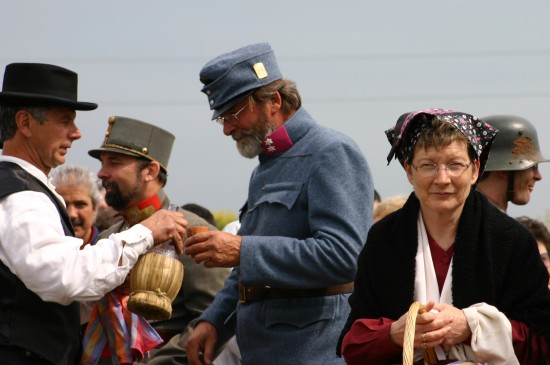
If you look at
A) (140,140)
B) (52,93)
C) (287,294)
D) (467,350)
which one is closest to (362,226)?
(287,294)

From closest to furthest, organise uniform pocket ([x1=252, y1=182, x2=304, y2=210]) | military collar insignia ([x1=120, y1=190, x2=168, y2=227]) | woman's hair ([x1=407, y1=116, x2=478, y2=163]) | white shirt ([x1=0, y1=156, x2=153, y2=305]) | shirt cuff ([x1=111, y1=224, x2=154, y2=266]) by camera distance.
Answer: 1. woman's hair ([x1=407, y1=116, x2=478, y2=163])
2. white shirt ([x1=0, y1=156, x2=153, y2=305])
3. shirt cuff ([x1=111, y1=224, x2=154, y2=266])
4. uniform pocket ([x1=252, y1=182, x2=304, y2=210])
5. military collar insignia ([x1=120, y1=190, x2=168, y2=227])

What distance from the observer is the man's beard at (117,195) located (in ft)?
22.7

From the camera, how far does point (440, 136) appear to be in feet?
14.3

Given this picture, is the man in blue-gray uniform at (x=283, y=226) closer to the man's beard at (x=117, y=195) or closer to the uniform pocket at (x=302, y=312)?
the uniform pocket at (x=302, y=312)

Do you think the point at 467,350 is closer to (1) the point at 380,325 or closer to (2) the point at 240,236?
(1) the point at 380,325

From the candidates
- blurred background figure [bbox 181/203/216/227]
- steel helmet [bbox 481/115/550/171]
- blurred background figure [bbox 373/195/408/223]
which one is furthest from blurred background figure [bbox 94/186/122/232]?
steel helmet [bbox 481/115/550/171]

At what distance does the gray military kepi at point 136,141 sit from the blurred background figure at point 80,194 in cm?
168

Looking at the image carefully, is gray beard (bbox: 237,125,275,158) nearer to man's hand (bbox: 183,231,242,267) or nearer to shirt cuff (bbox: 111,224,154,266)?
man's hand (bbox: 183,231,242,267)

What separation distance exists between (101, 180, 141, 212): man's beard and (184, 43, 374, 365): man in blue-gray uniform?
1223 millimetres

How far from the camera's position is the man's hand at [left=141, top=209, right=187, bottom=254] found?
5.41 meters

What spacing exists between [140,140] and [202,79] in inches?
50.1

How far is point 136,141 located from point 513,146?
2.35m

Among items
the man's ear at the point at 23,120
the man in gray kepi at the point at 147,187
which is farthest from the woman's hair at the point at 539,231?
the man's ear at the point at 23,120

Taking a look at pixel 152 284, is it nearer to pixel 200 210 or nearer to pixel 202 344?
pixel 202 344
